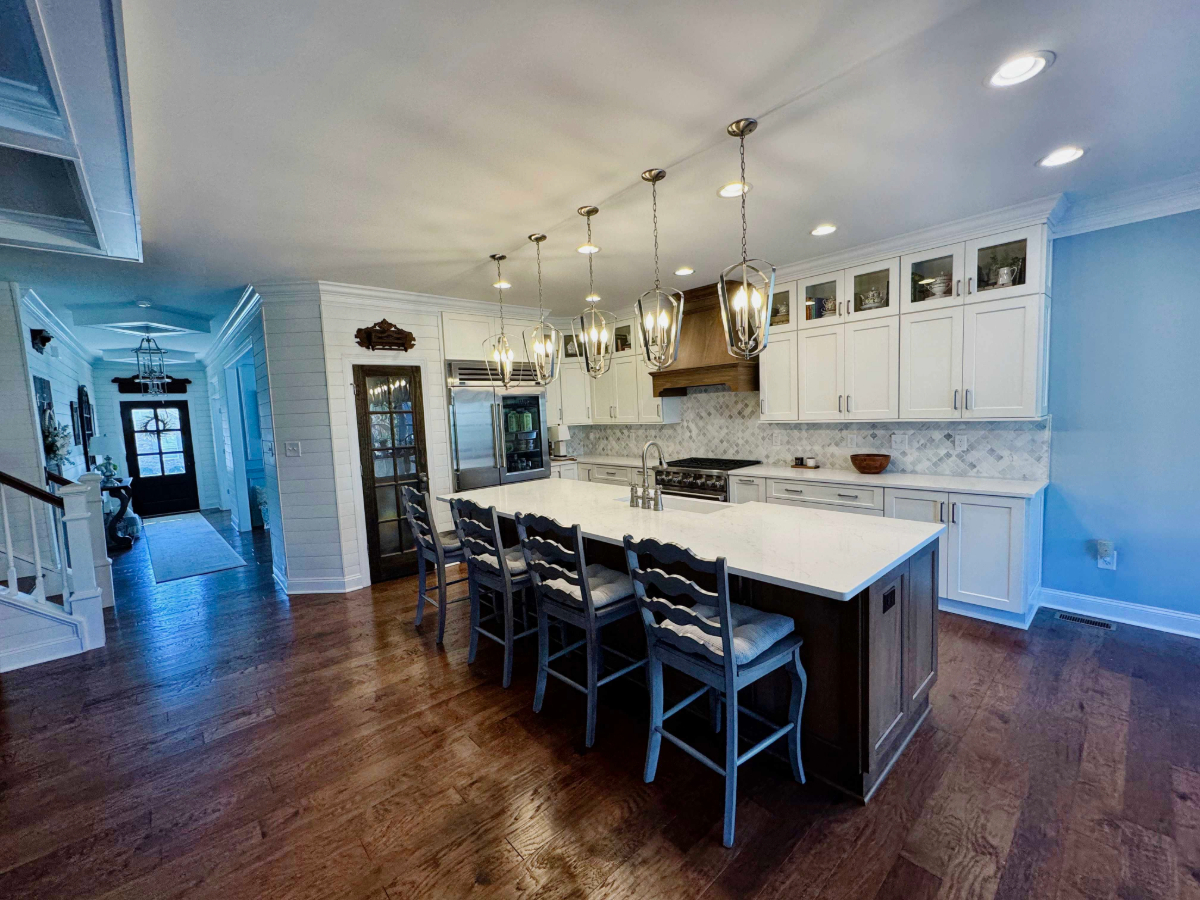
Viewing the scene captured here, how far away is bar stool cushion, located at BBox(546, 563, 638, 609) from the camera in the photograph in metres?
2.31

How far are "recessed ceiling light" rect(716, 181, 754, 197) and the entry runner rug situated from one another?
5756mm

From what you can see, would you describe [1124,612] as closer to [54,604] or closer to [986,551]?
[986,551]

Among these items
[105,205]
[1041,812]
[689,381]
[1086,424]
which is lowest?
[1041,812]

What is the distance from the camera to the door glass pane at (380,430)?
4.61 metres

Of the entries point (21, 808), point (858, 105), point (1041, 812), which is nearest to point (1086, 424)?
point (1041, 812)

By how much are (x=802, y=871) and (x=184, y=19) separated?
3.15 m

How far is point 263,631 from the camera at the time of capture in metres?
3.63

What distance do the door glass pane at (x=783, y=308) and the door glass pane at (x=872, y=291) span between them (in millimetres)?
523

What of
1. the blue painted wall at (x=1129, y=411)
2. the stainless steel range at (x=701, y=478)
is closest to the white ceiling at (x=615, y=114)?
the blue painted wall at (x=1129, y=411)

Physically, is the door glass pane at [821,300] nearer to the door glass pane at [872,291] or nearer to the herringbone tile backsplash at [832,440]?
the door glass pane at [872,291]

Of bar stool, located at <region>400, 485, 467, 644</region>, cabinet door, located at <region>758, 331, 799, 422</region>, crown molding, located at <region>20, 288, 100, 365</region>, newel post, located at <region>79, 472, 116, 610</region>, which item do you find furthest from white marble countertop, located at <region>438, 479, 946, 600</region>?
crown molding, located at <region>20, 288, 100, 365</region>

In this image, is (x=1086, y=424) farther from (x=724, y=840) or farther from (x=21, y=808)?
(x=21, y=808)

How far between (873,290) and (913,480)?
1.46 m

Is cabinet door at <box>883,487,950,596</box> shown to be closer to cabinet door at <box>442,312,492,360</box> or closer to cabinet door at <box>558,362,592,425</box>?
cabinet door at <box>558,362,592,425</box>
